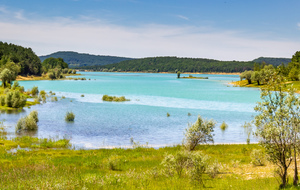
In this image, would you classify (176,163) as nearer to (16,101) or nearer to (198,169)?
(198,169)

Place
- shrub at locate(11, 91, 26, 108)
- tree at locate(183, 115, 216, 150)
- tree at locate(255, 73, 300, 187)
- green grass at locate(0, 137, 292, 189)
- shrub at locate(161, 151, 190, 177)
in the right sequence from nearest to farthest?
tree at locate(255, 73, 300, 187), green grass at locate(0, 137, 292, 189), shrub at locate(161, 151, 190, 177), tree at locate(183, 115, 216, 150), shrub at locate(11, 91, 26, 108)

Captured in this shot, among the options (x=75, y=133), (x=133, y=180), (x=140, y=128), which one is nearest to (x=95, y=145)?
(x=75, y=133)

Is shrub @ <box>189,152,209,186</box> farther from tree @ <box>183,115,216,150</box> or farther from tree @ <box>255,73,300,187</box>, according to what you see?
tree @ <box>183,115,216,150</box>

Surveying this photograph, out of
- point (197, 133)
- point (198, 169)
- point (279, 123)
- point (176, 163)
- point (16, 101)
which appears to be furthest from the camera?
point (16, 101)

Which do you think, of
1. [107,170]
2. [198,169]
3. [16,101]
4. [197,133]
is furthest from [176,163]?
[16,101]

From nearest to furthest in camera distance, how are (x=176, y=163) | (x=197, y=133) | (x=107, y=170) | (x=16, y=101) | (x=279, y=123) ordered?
(x=279, y=123)
(x=176, y=163)
(x=107, y=170)
(x=197, y=133)
(x=16, y=101)

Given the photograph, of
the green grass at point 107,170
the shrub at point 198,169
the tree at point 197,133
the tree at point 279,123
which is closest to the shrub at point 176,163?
the green grass at point 107,170

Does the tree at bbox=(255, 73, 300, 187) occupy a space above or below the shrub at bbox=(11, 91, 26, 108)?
above

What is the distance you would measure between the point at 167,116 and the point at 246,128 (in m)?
15.9

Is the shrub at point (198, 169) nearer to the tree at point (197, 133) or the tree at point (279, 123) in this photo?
the tree at point (279, 123)

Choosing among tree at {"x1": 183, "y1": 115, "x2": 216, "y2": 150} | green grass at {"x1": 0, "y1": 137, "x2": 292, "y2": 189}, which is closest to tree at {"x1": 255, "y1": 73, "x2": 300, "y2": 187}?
green grass at {"x1": 0, "y1": 137, "x2": 292, "y2": 189}

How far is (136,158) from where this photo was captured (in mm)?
25875

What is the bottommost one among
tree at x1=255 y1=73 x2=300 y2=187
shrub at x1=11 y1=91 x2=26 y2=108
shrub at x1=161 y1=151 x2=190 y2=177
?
shrub at x1=11 y1=91 x2=26 y2=108

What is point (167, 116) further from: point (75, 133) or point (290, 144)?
point (290, 144)
